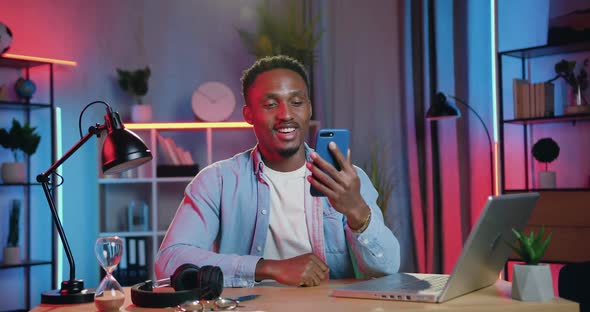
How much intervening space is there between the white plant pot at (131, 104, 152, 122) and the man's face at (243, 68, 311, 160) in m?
2.66

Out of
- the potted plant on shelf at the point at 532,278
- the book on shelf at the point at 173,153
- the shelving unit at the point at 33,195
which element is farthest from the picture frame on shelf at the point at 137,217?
the potted plant on shelf at the point at 532,278

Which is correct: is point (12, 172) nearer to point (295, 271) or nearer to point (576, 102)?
point (295, 271)

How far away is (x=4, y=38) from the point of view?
15.5 ft

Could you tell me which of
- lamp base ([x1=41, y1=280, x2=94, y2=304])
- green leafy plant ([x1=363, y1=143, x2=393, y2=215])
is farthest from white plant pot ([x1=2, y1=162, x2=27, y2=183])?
lamp base ([x1=41, y1=280, x2=94, y2=304])

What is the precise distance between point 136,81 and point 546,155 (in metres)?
2.82

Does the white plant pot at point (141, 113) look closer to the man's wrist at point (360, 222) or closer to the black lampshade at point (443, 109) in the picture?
the black lampshade at point (443, 109)

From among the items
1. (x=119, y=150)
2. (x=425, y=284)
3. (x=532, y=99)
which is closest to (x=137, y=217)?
(x=532, y=99)

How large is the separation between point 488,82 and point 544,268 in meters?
3.09

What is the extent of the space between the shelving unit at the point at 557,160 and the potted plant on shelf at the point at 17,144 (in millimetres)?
3038

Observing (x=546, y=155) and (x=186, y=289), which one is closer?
(x=186, y=289)

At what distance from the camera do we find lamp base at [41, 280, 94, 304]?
6.26 ft

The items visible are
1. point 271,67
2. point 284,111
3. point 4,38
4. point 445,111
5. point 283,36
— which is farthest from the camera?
point 283,36

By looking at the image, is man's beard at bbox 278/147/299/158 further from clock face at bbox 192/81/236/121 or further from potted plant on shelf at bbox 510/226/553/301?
clock face at bbox 192/81/236/121

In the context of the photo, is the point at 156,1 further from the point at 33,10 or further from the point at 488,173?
the point at 488,173
